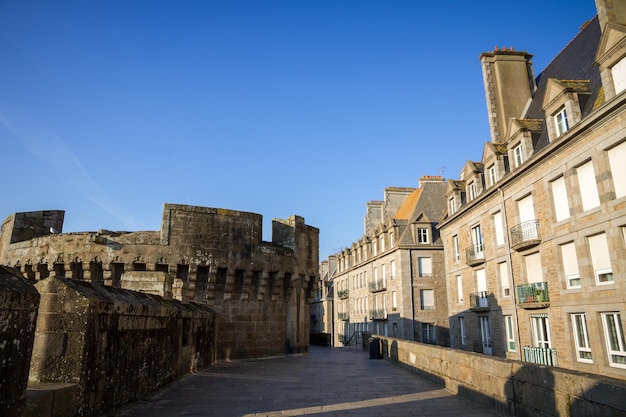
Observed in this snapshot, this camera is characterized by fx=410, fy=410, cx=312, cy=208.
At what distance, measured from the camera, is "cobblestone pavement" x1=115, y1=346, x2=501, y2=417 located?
6020 millimetres

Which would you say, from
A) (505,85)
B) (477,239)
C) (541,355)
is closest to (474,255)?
(477,239)

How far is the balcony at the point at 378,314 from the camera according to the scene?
1332 inches

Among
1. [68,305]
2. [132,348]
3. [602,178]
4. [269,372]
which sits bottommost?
[269,372]

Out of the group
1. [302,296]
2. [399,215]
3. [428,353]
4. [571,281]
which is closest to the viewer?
[428,353]

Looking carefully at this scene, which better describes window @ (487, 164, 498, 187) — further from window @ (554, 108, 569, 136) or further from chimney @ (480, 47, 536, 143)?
window @ (554, 108, 569, 136)

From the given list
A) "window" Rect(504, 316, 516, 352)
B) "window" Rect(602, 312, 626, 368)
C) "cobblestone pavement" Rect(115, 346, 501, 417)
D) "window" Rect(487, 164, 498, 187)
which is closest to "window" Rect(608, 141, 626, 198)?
"window" Rect(602, 312, 626, 368)

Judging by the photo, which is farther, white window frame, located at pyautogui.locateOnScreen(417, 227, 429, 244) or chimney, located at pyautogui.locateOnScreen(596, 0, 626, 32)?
white window frame, located at pyautogui.locateOnScreen(417, 227, 429, 244)

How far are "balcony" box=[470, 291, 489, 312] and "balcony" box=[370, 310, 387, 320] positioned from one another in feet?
41.4

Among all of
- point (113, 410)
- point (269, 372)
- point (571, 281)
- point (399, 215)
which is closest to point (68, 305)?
point (113, 410)

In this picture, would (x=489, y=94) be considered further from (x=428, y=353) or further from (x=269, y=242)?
(x=428, y=353)

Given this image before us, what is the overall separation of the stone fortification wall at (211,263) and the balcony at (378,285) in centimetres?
1706

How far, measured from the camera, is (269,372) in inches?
449

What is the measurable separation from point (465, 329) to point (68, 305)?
22.8m

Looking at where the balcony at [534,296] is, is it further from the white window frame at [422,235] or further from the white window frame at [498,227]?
the white window frame at [422,235]
